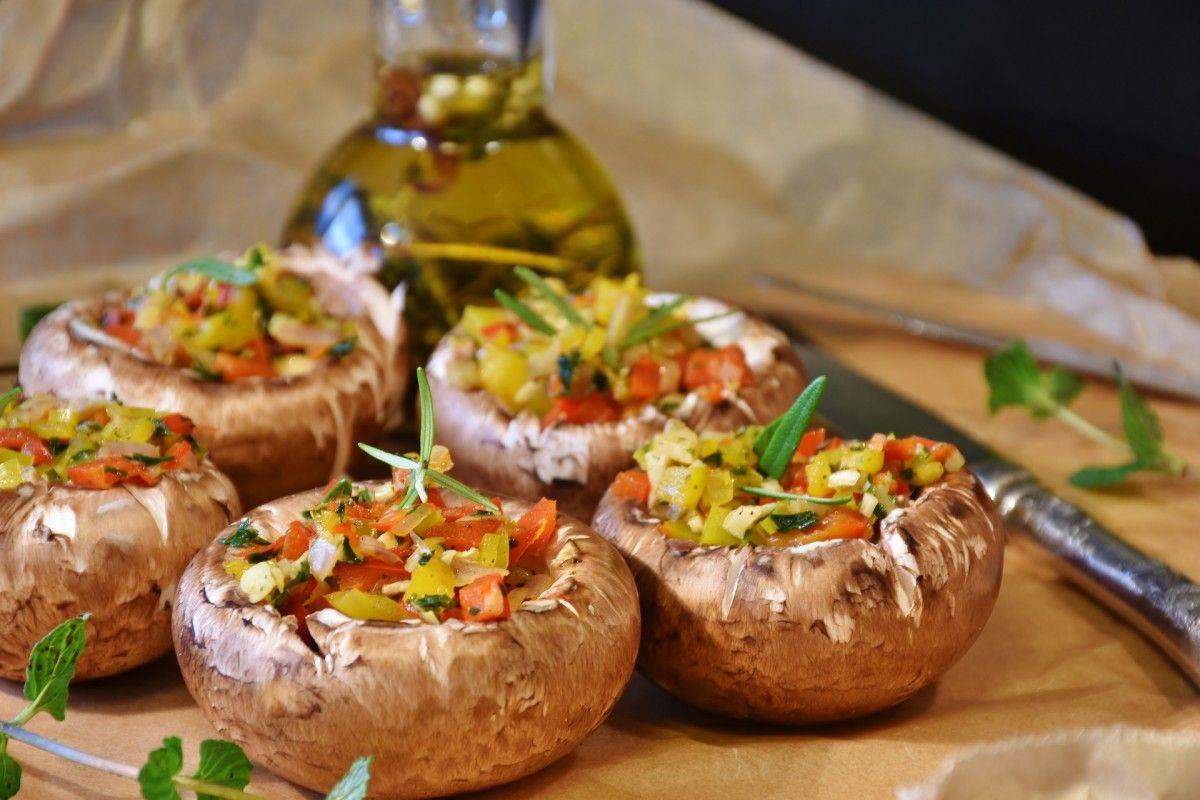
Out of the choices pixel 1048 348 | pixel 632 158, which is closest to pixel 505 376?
pixel 1048 348

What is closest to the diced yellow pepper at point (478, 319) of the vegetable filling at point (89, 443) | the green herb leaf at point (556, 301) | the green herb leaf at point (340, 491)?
the green herb leaf at point (556, 301)

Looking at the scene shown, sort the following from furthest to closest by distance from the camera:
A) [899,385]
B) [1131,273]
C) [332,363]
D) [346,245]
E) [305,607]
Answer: [1131,273], [899,385], [346,245], [332,363], [305,607]

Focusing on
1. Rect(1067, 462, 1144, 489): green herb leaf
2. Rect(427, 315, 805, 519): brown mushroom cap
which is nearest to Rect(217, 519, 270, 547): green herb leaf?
Rect(427, 315, 805, 519): brown mushroom cap

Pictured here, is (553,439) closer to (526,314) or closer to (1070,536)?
(526,314)

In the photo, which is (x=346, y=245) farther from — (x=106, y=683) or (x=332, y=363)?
(x=106, y=683)

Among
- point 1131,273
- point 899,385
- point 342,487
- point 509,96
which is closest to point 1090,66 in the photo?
point 1131,273

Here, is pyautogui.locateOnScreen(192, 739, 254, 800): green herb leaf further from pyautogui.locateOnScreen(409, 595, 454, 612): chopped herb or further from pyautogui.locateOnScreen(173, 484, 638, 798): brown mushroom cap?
pyautogui.locateOnScreen(409, 595, 454, 612): chopped herb
